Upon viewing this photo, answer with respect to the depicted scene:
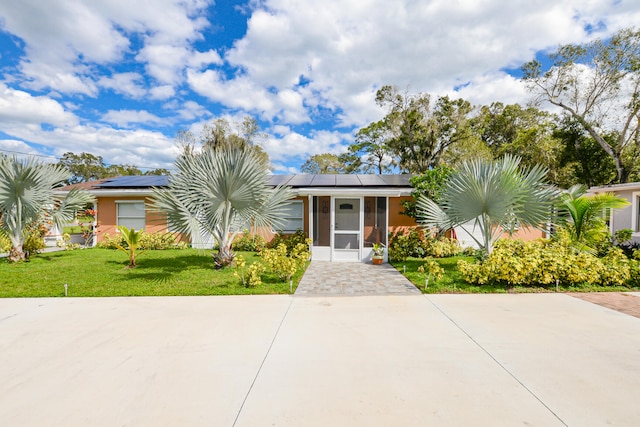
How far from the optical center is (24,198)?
30.0 ft

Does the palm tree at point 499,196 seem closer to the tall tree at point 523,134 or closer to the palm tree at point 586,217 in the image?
the palm tree at point 586,217

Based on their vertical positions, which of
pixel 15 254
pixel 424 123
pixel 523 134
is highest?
pixel 424 123

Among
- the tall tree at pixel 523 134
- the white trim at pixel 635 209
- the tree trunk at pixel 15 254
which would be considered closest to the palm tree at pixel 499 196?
the white trim at pixel 635 209

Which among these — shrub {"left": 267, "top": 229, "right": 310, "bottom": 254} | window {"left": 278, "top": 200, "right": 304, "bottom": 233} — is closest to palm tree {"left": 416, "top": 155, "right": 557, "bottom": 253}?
shrub {"left": 267, "top": 229, "right": 310, "bottom": 254}

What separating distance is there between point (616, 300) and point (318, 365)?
6.63m

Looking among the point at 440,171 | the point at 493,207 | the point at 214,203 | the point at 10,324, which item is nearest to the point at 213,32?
the point at 214,203

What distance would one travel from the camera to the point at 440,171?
10508 mm

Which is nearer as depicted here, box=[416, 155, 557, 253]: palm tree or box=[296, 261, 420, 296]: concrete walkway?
box=[296, 261, 420, 296]: concrete walkway

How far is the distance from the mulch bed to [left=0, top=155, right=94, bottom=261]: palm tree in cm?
1544

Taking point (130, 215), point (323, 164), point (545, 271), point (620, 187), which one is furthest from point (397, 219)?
point (323, 164)

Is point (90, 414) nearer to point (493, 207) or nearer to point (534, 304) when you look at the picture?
point (534, 304)

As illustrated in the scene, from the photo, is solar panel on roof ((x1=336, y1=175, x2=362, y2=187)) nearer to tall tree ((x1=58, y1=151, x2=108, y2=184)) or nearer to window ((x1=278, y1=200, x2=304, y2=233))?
window ((x1=278, y1=200, x2=304, y2=233))

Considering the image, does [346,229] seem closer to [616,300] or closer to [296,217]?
[296,217]

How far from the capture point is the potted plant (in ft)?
31.9
